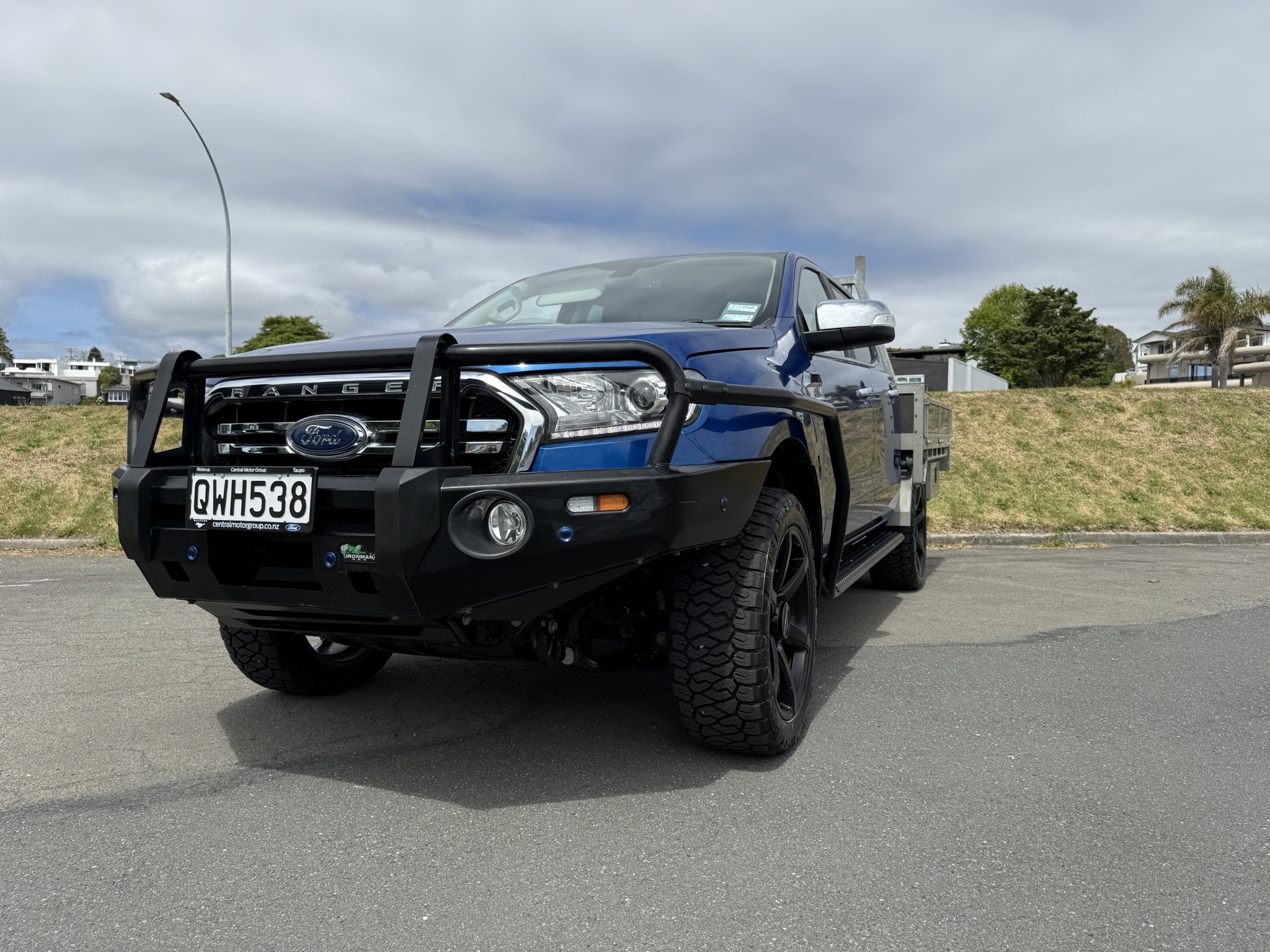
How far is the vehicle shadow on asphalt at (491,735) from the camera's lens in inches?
115

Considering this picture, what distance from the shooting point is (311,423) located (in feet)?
8.77

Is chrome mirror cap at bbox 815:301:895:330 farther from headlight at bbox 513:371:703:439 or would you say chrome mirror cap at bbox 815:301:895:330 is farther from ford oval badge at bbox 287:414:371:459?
ford oval badge at bbox 287:414:371:459

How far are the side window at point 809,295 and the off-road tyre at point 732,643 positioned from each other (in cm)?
124

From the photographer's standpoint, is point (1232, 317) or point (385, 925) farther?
point (1232, 317)

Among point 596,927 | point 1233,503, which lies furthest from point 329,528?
point 1233,503

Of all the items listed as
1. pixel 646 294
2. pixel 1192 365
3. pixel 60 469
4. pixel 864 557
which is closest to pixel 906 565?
pixel 864 557

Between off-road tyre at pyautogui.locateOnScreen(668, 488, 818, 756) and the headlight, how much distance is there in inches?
21.3

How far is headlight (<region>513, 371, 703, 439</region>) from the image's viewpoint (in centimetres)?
256

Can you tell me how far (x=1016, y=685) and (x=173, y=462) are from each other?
3.37 meters

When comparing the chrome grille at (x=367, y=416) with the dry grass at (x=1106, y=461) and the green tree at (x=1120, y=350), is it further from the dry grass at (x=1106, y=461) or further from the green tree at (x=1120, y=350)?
the green tree at (x=1120, y=350)

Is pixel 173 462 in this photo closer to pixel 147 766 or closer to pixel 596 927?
pixel 147 766

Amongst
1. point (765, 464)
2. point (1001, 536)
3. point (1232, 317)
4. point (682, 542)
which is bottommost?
point (1001, 536)

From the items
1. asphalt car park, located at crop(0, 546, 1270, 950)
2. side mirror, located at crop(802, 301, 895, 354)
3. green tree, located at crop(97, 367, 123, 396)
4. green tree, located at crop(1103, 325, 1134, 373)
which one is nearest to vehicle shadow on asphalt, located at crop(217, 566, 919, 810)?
asphalt car park, located at crop(0, 546, 1270, 950)

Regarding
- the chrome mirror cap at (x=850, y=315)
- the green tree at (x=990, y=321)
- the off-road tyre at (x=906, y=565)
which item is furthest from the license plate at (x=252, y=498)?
the green tree at (x=990, y=321)
